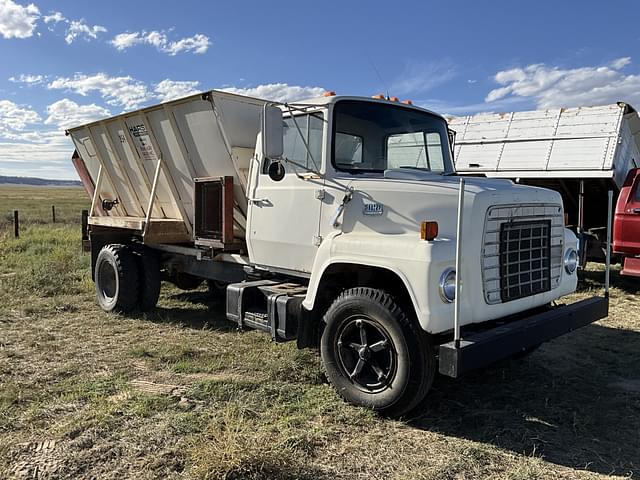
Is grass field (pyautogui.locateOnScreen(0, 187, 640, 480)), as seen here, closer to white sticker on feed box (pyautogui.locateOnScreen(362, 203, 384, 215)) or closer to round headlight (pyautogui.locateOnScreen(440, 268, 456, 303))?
round headlight (pyautogui.locateOnScreen(440, 268, 456, 303))

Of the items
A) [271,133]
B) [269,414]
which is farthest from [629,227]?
[269,414]

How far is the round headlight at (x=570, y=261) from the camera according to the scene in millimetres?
4980

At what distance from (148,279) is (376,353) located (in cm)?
449

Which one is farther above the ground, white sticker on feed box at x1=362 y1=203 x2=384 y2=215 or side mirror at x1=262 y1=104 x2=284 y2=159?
side mirror at x1=262 y1=104 x2=284 y2=159

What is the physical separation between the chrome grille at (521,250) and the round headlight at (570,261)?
0.20 meters

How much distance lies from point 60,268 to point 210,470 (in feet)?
29.2

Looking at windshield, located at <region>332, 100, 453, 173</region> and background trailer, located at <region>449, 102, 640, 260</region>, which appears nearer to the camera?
windshield, located at <region>332, 100, 453, 173</region>

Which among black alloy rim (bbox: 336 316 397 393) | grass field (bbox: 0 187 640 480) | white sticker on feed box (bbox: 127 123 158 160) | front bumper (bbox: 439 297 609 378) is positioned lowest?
grass field (bbox: 0 187 640 480)

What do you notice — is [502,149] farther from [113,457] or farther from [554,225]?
[113,457]

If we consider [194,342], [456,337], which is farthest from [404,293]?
[194,342]

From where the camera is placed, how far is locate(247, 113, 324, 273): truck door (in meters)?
4.93

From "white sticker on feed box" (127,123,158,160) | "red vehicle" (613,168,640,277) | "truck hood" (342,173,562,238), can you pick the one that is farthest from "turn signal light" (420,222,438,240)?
"red vehicle" (613,168,640,277)

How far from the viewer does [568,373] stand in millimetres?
5352

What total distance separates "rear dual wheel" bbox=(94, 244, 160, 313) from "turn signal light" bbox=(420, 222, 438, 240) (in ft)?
16.2
